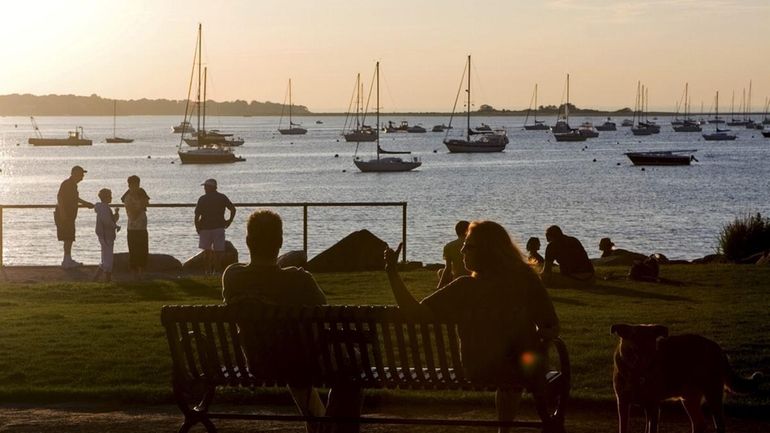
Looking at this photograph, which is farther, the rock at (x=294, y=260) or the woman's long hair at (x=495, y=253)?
the rock at (x=294, y=260)

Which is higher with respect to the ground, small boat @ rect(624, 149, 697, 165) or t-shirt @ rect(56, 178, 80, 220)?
t-shirt @ rect(56, 178, 80, 220)

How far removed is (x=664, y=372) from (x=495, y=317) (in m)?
1.18

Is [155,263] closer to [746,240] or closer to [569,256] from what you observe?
[569,256]

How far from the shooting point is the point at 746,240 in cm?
2512

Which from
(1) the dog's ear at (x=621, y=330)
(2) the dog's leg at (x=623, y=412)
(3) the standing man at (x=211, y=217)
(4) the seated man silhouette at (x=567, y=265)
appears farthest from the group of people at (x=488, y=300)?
(3) the standing man at (x=211, y=217)

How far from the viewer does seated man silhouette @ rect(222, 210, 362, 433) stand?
7.59 metres

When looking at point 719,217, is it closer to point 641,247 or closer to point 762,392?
point 641,247

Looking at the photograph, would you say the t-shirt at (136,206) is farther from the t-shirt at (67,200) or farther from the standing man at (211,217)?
the t-shirt at (67,200)

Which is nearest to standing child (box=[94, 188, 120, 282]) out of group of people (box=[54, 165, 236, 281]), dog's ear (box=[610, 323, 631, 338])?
group of people (box=[54, 165, 236, 281])

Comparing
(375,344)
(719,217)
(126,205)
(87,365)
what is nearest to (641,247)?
(719,217)

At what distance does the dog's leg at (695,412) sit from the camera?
820 centimetres

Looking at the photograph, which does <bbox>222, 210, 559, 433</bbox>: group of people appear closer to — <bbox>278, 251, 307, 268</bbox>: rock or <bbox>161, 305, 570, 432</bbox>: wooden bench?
<bbox>161, 305, 570, 432</bbox>: wooden bench

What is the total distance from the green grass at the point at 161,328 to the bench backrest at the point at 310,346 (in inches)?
86.3

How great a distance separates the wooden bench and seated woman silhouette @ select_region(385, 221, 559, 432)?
0.09m
